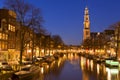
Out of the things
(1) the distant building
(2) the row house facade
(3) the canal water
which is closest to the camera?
(3) the canal water

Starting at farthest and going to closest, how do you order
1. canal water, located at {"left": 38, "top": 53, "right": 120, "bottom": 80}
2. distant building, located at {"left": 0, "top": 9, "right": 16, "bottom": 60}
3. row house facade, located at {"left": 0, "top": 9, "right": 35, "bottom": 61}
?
distant building, located at {"left": 0, "top": 9, "right": 16, "bottom": 60}
row house facade, located at {"left": 0, "top": 9, "right": 35, "bottom": 61}
canal water, located at {"left": 38, "top": 53, "right": 120, "bottom": 80}

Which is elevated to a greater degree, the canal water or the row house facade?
the row house facade

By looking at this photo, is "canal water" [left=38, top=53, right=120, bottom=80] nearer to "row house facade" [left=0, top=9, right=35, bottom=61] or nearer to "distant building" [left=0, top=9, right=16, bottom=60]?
"row house facade" [left=0, top=9, right=35, bottom=61]

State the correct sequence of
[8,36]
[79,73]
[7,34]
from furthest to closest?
[8,36]
[7,34]
[79,73]

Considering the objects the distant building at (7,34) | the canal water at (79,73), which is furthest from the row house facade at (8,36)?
the canal water at (79,73)

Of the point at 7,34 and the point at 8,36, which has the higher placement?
the point at 7,34

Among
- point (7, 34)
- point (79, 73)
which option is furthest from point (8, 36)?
point (79, 73)

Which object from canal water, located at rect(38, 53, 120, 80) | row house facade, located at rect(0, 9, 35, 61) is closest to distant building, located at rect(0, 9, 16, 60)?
row house facade, located at rect(0, 9, 35, 61)

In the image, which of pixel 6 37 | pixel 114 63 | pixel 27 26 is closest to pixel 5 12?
pixel 6 37

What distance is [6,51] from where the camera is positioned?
8794cm

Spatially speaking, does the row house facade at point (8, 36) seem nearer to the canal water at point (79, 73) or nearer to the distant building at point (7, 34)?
the distant building at point (7, 34)

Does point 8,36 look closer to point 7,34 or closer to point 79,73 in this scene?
point 7,34

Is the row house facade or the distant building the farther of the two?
the distant building

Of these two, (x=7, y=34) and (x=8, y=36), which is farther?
(x=8, y=36)
